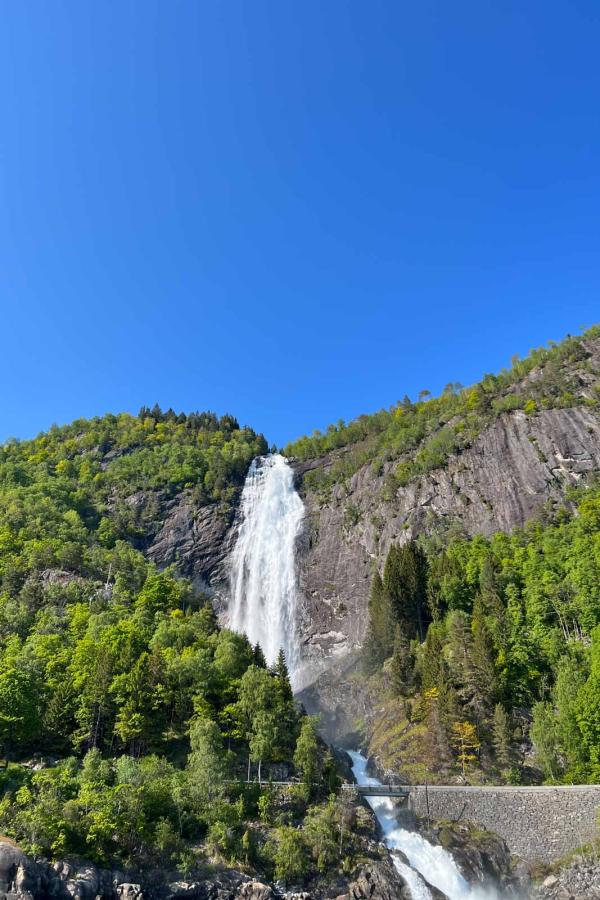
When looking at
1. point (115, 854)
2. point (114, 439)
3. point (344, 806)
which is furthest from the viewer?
point (114, 439)

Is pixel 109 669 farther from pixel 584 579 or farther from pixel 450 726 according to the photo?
pixel 584 579

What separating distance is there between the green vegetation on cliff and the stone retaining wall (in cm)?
5539

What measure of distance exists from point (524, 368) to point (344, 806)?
91.6 m

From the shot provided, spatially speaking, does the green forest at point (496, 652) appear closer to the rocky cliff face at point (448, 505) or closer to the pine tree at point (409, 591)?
the pine tree at point (409, 591)

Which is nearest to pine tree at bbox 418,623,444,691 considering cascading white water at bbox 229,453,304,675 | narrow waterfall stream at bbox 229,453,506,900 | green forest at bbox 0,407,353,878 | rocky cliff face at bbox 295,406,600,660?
narrow waterfall stream at bbox 229,453,506,900

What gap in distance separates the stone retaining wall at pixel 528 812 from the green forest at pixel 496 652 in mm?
4129

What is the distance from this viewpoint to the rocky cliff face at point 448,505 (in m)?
80.3

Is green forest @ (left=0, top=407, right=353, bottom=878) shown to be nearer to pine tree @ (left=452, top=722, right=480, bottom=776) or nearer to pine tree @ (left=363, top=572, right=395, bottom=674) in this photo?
pine tree @ (left=452, top=722, right=480, bottom=776)

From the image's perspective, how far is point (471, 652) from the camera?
55.5 metres

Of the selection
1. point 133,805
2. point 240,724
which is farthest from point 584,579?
point 133,805

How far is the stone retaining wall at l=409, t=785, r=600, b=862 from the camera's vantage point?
124 feet

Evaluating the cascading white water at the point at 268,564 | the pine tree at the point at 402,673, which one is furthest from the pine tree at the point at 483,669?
the cascading white water at the point at 268,564

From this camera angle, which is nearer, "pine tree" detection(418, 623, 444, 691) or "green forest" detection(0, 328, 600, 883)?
"green forest" detection(0, 328, 600, 883)

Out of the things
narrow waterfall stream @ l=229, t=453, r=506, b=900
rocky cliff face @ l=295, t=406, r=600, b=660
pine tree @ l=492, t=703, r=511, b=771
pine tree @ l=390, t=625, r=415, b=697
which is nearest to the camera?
pine tree @ l=492, t=703, r=511, b=771
